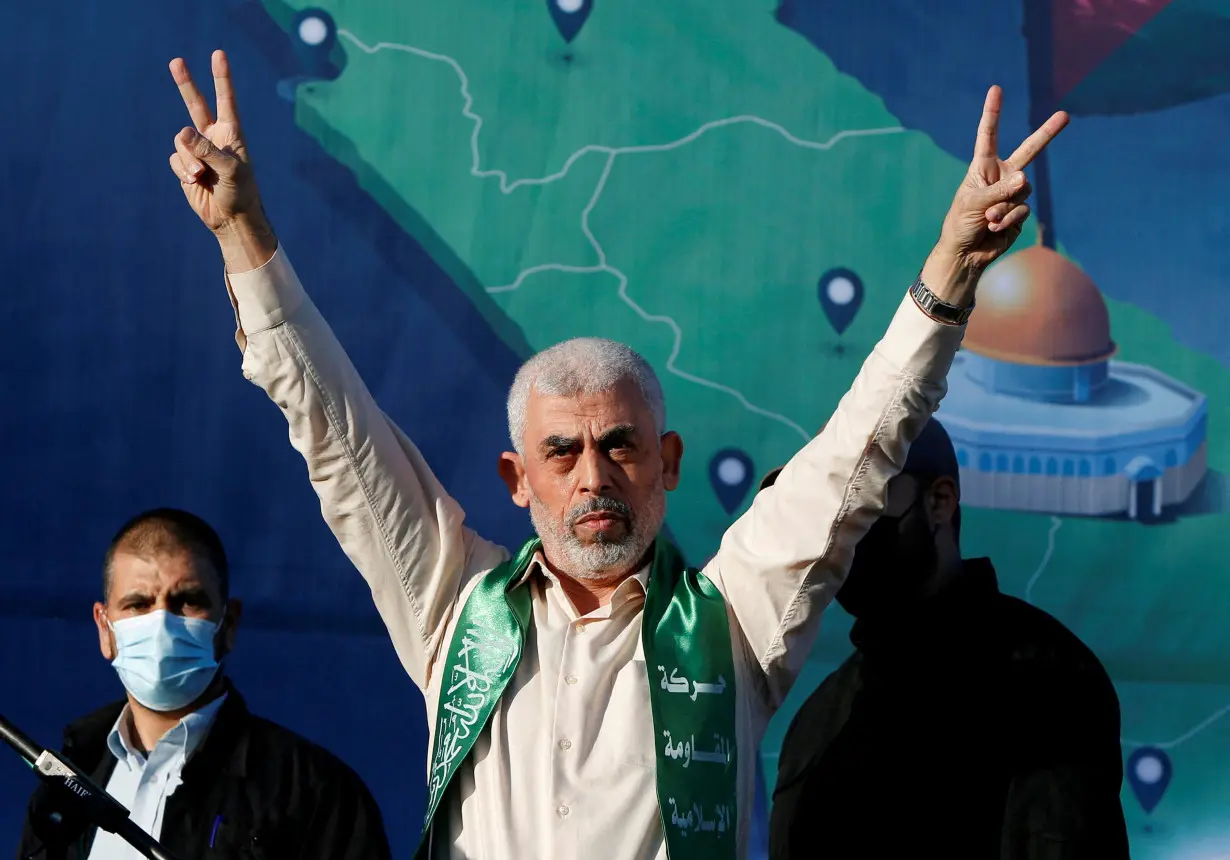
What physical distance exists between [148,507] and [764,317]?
1577 millimetres

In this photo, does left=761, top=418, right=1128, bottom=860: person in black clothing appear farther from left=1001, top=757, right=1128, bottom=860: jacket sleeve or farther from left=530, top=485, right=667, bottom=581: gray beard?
left=530, top=485, right=667, bottom=581: gray beard

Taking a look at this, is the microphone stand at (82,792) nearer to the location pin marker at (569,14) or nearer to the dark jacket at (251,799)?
the dark jacket at (251,799)

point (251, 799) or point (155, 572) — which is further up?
point (155, 572)

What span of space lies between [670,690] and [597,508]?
0.33 metres

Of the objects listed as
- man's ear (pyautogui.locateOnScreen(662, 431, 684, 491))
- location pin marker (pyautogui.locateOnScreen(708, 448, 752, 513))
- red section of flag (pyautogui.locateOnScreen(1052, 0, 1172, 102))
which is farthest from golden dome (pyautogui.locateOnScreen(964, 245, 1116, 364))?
man's ear (pyautogui.locateOnScreen(662, 431, 684, 491))

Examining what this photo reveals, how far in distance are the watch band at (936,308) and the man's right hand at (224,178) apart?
1.07 metres

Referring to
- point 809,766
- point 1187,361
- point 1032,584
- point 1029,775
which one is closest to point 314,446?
point 809,766

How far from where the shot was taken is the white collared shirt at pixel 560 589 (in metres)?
2.69

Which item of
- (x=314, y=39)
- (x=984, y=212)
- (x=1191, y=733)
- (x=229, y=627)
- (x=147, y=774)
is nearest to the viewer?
(x=984, y=212)

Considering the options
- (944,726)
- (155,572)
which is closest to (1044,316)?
(944,726)

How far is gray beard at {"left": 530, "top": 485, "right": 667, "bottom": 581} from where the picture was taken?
286 centimetres

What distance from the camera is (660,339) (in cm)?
408

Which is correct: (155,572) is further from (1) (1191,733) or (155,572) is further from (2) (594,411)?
(1) (1191,733)

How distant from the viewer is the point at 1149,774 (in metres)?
3.91
